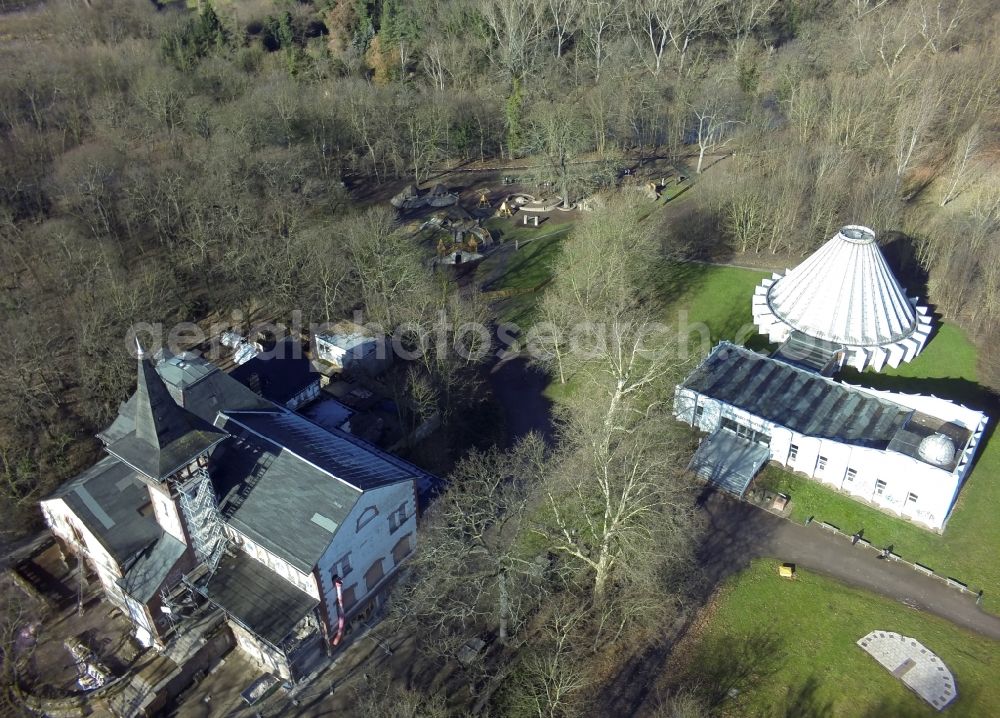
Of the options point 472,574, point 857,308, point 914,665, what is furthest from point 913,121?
point 472,574

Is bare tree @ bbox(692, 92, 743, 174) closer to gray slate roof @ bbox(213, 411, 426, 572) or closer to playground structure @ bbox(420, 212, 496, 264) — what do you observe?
playground structure @ bbox(420, 212, 496, 264)

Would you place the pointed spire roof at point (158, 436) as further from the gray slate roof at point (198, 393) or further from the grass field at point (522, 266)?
the grass field at point (522, 266)

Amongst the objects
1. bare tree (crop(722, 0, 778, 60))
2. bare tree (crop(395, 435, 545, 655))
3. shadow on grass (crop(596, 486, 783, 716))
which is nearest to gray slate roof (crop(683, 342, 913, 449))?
shadow on grass (crop(596, 486, 783, 716))

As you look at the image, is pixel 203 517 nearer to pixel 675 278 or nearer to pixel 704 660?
pixel 704 660

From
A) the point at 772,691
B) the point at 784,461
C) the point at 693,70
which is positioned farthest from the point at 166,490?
the point at 693,70

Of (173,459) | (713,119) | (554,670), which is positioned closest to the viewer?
(554,670)

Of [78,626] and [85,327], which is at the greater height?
[85,327]

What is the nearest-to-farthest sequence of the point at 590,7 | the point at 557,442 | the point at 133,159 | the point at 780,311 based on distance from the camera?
the point at 557,442 → the point at 780,311 → the point at 133,159 → the point at 590,7

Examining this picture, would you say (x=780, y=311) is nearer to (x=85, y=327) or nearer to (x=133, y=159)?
(x=85, y=327)
